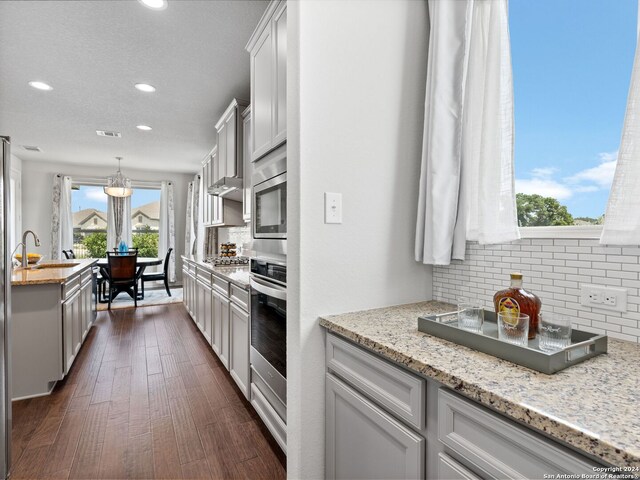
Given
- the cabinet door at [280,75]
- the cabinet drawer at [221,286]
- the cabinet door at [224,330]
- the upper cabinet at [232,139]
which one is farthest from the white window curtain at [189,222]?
the cabinet door at [280,75]

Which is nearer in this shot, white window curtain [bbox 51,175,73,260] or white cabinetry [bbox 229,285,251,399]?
white cabinetry [bbox 229,285,251,399]

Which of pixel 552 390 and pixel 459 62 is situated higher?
pixel 459 62

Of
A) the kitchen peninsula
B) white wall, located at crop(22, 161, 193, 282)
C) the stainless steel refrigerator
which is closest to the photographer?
the stainless steel refrigerator

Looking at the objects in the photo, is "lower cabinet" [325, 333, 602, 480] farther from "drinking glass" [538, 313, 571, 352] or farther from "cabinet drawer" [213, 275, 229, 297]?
"cabinet drawer" [213, 275, 229, 297]

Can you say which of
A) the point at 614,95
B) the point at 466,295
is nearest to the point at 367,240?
the point at 466,295

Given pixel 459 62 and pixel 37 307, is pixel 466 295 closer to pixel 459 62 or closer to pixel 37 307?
pixel 459 62

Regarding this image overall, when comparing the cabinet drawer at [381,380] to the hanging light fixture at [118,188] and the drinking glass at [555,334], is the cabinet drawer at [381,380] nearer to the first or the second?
the drinking glass at [555,334]

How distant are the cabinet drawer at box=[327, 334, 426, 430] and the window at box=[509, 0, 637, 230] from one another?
2.79 feet

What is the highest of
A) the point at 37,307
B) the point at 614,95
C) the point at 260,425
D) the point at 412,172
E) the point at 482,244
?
the point at 614,95

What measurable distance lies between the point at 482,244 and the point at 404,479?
3.11ft

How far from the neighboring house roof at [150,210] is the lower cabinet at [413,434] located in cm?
762

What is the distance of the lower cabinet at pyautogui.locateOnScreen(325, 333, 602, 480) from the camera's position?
697 millimetres

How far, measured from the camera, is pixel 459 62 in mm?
1451

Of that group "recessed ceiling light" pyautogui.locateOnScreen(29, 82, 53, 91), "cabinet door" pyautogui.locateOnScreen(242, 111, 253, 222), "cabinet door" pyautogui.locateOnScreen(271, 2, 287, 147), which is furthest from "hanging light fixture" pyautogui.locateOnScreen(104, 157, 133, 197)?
"cabinet door" pyautogui.locateOnScreen(271, 2, 287, 147)
